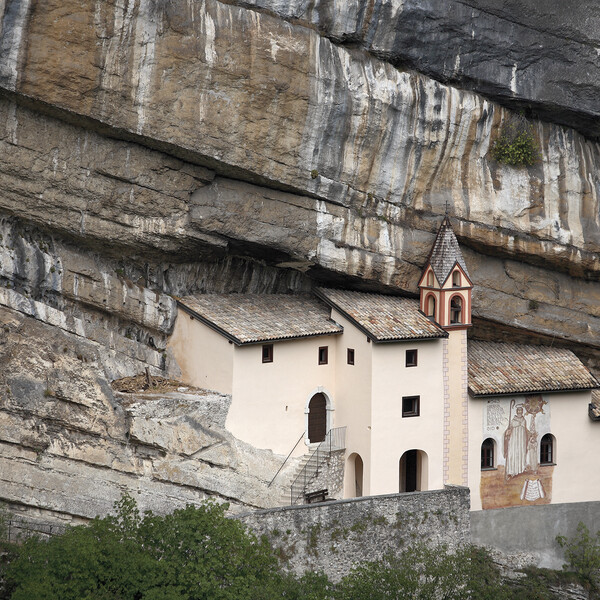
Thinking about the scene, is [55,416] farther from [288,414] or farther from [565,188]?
[565,188]

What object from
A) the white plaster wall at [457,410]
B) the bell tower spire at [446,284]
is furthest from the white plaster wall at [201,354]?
the white plaster wall at [457,410]

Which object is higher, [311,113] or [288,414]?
[311,113]

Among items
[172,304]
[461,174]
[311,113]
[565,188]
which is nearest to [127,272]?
[172,304]

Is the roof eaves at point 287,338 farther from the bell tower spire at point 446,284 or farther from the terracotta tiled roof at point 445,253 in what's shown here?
the terracotta tiled roof at point 445,253

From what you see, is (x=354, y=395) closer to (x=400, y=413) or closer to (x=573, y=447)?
(x=400, y=413)

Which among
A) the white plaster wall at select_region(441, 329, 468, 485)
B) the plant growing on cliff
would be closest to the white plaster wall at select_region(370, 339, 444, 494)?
the white plaster wall at select_region(441, 329, 468, 485)

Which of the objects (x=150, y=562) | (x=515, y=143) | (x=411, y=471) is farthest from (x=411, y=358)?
(x=150, y=562)

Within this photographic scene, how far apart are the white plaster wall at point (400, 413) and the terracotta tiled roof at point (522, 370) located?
5.31 ft

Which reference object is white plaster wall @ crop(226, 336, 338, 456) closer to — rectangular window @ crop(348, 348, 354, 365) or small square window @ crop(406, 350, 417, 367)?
rectangular window @ crop(348, 348, 354, 365)

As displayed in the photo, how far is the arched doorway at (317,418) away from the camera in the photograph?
45.2 metres

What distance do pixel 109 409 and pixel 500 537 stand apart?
14.7 metres

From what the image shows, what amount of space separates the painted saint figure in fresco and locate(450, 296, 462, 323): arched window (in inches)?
157

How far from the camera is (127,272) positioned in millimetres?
43531

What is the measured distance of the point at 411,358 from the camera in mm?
45062
